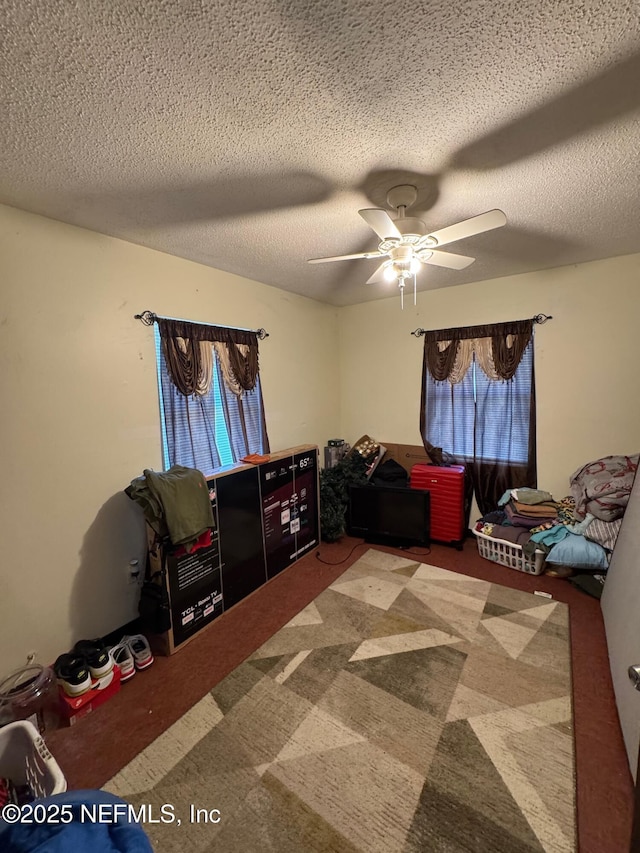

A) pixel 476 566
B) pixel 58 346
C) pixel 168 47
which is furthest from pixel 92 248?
pixel 476 566

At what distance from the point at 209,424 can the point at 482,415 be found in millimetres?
2623

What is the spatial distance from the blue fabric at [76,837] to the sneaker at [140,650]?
50.5 inches

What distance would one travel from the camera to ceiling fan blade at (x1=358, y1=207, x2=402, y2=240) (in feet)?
4.46

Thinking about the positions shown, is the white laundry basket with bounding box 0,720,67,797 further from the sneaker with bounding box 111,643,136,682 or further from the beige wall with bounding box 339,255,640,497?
the beige wall with bounding box 339,255,640,497

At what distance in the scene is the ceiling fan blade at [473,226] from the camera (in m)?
1.43

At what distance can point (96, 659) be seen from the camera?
182cm

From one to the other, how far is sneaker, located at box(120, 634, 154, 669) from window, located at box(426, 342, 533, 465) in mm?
3074

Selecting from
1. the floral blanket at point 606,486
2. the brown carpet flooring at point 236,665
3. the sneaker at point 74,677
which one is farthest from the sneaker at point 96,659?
the floral blanket at point 606,486

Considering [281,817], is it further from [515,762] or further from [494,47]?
[494,47]

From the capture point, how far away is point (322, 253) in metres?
2.44

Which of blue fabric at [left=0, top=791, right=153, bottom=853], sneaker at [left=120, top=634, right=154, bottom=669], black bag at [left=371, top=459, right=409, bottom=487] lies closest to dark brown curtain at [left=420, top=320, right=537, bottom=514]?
black bag at [left=371, top=459, right=409, bottom=487]

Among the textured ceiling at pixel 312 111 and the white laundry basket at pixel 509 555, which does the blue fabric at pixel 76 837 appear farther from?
the white laundry basket at pixel 509 555

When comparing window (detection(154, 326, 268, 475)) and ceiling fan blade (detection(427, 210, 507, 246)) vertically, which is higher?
ceiling fan blade (detection(427, 210, 507, 246))

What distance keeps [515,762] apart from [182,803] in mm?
1409
